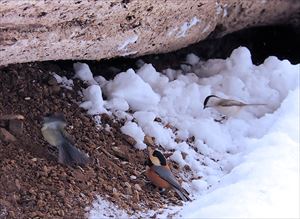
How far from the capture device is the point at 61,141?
2395 millimetres

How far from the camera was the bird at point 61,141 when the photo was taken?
2.36 metres

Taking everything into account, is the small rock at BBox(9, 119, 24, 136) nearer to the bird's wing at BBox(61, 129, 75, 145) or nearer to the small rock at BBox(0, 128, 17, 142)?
the small rock at BBox(0, 128, 17, 142)

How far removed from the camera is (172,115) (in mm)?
2895

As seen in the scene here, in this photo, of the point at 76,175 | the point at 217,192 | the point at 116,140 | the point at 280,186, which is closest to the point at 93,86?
the point at 116,140

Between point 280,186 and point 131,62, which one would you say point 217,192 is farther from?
point 131,62

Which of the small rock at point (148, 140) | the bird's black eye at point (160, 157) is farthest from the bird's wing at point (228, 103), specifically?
the bird's black eye at point (160, 157)

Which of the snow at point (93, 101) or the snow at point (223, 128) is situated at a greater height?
the snow at point (93, 101)

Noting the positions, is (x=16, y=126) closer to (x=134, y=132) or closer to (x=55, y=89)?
(x=55, y=89)

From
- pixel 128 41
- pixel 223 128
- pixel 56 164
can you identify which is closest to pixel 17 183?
pixel 56 164

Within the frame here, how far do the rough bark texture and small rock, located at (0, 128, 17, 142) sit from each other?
25 centimetres

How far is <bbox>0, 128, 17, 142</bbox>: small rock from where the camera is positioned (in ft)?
7.63

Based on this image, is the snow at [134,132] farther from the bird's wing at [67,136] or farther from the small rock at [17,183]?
the small rock at [17,183]

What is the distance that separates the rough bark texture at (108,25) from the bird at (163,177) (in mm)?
509

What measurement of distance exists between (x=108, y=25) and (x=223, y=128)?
80cm
